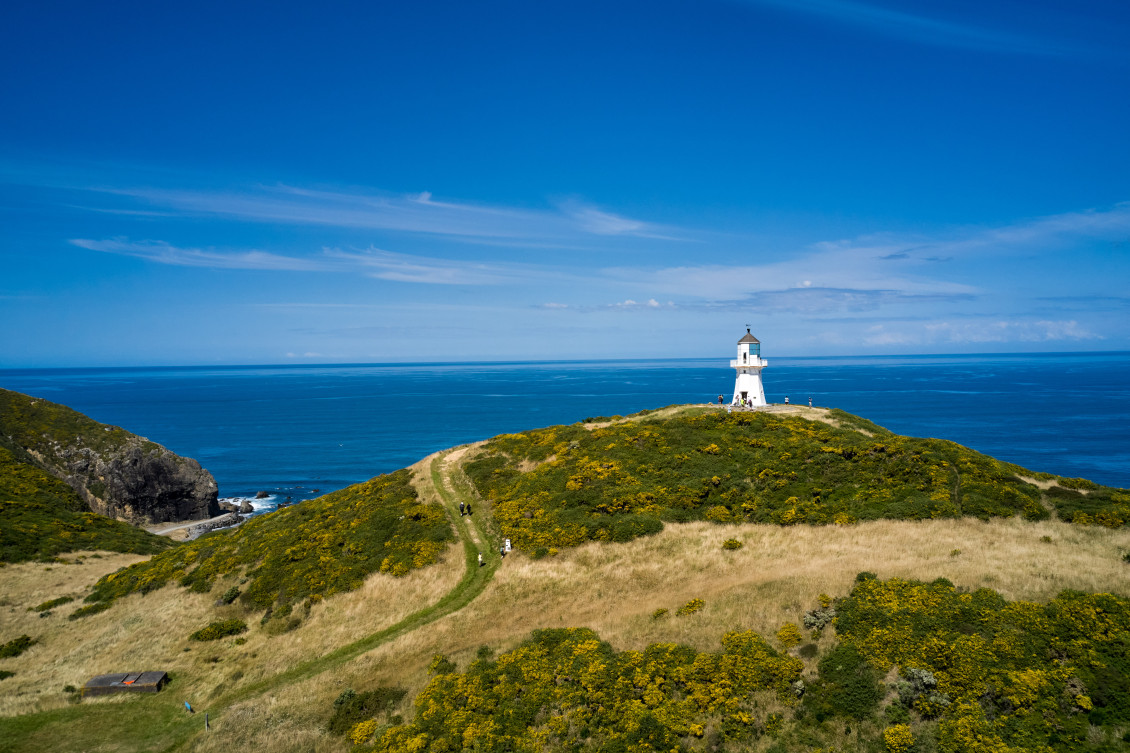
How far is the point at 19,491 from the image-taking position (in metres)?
65.5

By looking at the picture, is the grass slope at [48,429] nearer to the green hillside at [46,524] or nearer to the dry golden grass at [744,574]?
the green hillside at [46,524]

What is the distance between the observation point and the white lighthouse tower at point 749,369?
64875 mm

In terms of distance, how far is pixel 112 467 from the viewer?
291 ft

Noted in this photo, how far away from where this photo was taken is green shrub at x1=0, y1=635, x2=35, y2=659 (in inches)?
1374

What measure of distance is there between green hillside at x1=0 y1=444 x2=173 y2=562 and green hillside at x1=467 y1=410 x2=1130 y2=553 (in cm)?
4196

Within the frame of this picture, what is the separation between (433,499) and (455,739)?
2635 centimetres

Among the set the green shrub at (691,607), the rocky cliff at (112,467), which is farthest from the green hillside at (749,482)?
the rocky cliff at (112,467)

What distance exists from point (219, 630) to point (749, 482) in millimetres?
36315

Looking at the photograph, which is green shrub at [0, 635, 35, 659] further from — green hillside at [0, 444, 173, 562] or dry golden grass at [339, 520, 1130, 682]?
dry golden grass at [339, 520, 1130, 682]

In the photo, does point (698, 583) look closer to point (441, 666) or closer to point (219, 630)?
point (441, 666)

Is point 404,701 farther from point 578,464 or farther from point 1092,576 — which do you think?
point 1092,576

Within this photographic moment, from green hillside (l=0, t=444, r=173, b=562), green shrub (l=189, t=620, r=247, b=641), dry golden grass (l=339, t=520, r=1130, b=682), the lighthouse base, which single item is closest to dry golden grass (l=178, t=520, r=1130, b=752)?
dry golden grass (l=339, t=520, r=1130, b=682)

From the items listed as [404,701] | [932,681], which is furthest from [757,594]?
[404,701]

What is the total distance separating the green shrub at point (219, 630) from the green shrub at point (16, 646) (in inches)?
447
